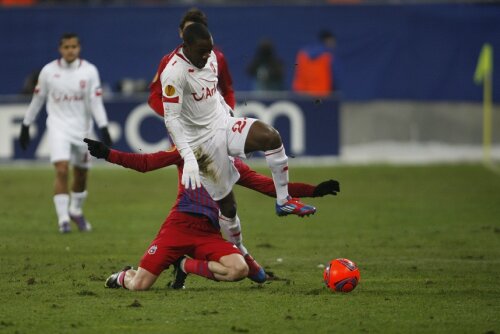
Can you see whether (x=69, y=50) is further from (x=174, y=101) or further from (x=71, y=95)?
(x=174, y=101)

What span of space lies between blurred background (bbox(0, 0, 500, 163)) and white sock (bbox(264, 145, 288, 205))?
1461cm

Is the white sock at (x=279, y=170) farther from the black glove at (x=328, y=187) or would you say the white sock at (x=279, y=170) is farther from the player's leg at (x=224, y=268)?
the player's leg at (x=224, y=268)

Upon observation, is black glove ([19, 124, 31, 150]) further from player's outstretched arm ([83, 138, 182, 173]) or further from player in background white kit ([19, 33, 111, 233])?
player's outstretched arm ([83, 138, 182, 173])

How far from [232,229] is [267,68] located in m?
15.0

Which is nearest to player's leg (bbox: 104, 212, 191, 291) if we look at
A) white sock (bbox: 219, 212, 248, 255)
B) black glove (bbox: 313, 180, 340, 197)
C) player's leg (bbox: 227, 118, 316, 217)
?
white sock (bbox: 219, 212, 248, 255)

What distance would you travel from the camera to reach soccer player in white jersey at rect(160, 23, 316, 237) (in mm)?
10500

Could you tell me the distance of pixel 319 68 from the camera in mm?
25859

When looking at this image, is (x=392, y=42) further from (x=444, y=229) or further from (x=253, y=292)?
(x=253, y=292)

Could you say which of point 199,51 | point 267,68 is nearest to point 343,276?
point 199,51

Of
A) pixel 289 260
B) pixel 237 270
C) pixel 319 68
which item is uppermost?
pixel 319 68

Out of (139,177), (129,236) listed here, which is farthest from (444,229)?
(139,177)

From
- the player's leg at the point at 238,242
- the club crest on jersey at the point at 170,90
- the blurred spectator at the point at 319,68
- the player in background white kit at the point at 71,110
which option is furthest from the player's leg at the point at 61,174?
the blurred spectator at the point at 319,68

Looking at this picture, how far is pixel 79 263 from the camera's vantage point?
13.1m

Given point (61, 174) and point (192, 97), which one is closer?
point (192, 97)
